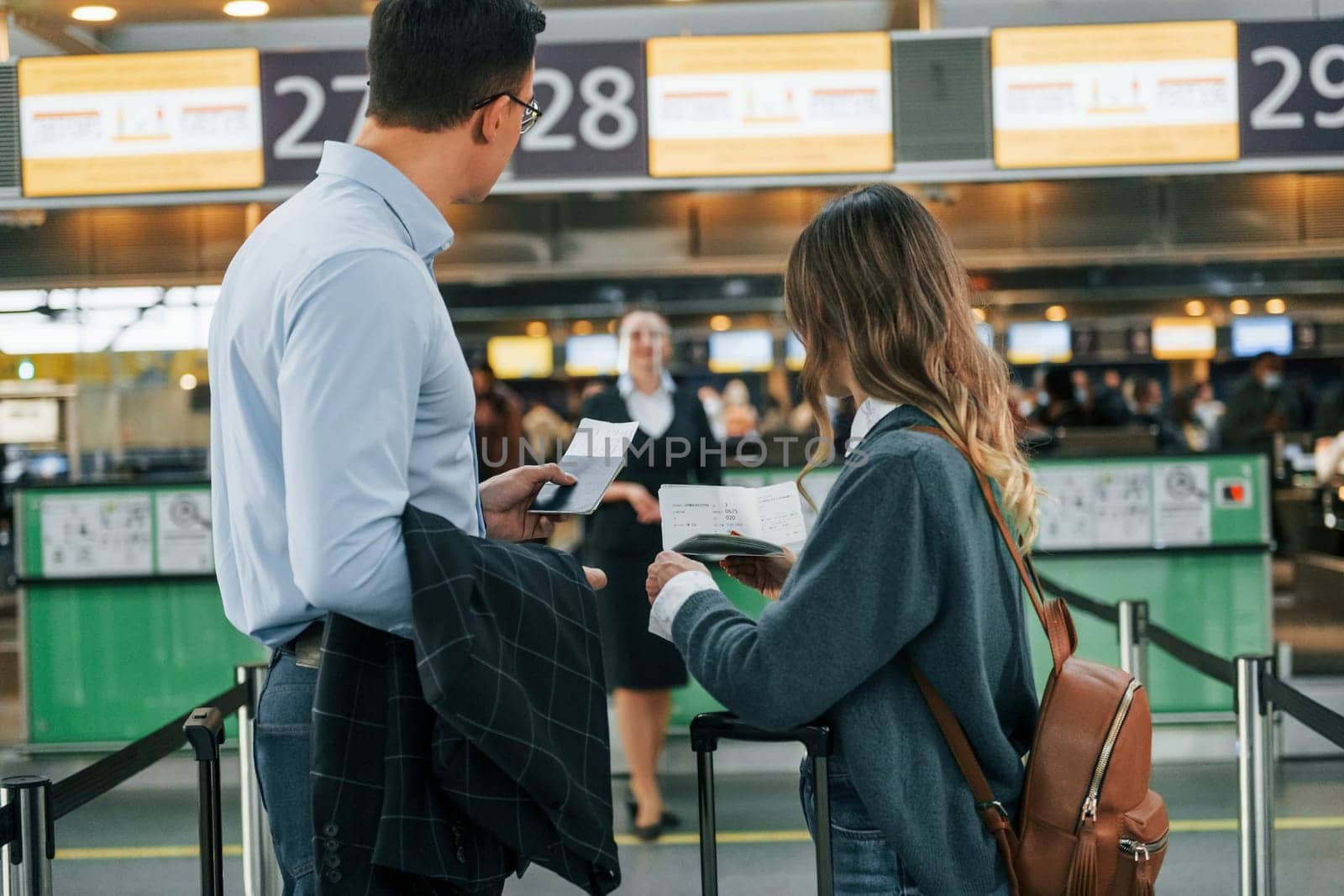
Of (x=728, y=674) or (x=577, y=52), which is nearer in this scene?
(x=728, y=674)

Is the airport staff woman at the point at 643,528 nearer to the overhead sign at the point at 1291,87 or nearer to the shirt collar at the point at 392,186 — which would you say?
the overhead sign at the point at 1291,87

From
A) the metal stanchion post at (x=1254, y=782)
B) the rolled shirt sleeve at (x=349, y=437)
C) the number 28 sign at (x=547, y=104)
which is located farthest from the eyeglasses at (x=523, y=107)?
the number 28 sign at (x=547, y=104)

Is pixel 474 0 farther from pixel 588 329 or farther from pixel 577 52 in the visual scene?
pixel 588 329

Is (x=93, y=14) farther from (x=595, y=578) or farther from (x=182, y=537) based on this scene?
(x=595, y=578)

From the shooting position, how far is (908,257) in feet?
5.37

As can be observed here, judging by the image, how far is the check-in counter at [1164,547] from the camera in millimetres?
5918

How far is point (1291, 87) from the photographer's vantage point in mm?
5070

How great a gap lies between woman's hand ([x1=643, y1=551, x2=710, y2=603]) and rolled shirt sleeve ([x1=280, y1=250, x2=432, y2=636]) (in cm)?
49

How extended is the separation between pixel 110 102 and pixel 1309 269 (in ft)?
42.0

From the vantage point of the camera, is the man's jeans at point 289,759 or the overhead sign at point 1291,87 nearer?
the man's jeans at point 289,759

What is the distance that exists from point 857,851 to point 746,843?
9.87 ft

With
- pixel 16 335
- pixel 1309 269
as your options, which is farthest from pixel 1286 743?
pixel 1309 269

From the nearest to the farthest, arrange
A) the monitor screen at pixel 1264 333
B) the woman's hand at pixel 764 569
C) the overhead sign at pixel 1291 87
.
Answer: the woman's hand at pixel 764 569
the overhead sign at pixel 1291 87
the monitor screen at pixel 1264 333

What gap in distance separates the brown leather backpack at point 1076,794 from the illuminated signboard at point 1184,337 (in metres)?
14.5
